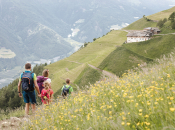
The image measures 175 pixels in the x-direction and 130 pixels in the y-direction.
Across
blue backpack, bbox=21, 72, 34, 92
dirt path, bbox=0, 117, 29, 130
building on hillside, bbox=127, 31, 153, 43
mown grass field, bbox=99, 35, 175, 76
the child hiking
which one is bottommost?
dirt path, bbox=0, 117, 29, 130

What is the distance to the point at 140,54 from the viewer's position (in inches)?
2226

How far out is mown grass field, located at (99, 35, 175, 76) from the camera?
168ft

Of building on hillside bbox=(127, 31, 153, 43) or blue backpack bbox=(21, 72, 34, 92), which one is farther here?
building on hillside bbox=(127, 31, 153, 43)

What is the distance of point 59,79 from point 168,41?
50150mm

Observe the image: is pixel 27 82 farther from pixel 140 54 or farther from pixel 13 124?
pixel 140 54

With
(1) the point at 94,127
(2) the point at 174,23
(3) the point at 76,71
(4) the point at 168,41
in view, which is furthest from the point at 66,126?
(2) the point at 174,23

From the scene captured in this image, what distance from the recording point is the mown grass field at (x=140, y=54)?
51.1m

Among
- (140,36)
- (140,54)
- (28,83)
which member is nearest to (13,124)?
(28,83)

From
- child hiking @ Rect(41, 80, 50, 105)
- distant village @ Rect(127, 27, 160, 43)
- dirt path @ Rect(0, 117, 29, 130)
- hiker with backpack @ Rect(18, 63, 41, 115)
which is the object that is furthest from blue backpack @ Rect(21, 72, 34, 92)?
distant village @ Rect(127, 27, 160, 43)

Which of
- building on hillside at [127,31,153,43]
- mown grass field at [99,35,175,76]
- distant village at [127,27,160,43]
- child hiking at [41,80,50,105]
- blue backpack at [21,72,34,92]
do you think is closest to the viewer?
blue backpack at [21,72,34,92]

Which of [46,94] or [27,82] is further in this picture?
[46,94]

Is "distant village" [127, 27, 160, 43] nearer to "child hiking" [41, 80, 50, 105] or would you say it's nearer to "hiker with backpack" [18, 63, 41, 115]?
"child hiking" [41, 80, 50, 105]

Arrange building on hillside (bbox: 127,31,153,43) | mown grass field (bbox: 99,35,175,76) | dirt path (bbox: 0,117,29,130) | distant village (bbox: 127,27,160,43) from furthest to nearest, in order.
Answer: distant village (bbox: 127,27,160,43) → building on hillside (bbox: 127,31,153,43) → mown grass field (bbox: 99,35,175,76) → dirt path (bbox: 0,117,29,130)

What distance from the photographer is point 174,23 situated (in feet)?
216
